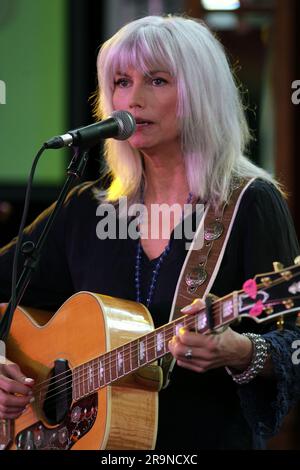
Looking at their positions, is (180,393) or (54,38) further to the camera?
(54,38)

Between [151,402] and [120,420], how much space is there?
0.34 feet

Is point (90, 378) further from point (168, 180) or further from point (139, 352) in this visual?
point (168, 180)

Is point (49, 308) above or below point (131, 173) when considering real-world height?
below

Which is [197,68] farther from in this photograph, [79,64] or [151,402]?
[79,64]

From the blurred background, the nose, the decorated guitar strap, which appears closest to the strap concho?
the decorated guitar strap

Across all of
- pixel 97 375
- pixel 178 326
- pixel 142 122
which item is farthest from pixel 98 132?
pixel 97 375

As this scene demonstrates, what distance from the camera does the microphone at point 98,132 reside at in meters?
2.54

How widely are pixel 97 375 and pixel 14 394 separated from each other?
15.0 inches

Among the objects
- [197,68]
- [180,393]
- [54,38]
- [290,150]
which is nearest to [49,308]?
[180,393]

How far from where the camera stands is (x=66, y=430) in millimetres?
2789

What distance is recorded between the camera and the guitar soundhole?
2.71 m

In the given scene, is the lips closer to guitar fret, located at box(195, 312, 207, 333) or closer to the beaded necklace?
the beaded necklace

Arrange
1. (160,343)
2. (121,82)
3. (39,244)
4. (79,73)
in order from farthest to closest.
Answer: (79,73) < (121,82) < (39,244) < (160,343)

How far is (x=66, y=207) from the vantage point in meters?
3.25
